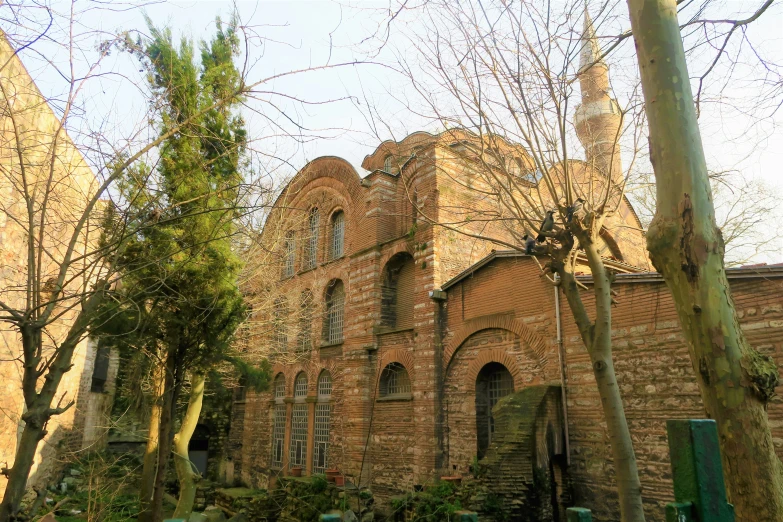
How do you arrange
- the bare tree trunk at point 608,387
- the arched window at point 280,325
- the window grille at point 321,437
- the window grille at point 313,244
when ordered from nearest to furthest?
the bare tree trunk at point 608,387
the arched window at point 280,325
the window grille at point 321,437
the window grille at point 313,244

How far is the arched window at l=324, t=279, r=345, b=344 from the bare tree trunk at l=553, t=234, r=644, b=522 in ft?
37.1

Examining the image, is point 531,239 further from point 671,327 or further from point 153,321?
point 153,321

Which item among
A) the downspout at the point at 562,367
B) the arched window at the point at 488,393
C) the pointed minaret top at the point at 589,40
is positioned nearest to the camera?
the pointed minaret top at the point at 589,40

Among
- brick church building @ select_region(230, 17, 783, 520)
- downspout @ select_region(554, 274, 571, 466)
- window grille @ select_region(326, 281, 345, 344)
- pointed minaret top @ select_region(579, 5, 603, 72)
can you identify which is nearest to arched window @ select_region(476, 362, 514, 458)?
brick church building @ select_region(230, 17, 783, 520)

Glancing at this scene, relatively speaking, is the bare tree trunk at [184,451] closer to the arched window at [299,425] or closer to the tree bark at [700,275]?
the arched window at [299,425]

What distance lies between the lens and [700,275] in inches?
126

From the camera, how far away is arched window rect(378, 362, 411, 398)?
532 inches

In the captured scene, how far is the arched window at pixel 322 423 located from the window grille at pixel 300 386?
1.02 m

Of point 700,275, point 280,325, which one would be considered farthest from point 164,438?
point 280,325

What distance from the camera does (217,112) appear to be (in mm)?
6844

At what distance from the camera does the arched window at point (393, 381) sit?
13.5 m

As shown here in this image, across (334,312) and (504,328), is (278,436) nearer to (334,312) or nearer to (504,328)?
(334,312)

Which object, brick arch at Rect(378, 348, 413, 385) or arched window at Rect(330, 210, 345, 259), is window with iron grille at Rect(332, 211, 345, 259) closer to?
arched window at Rect(330, 210, 345, 259)

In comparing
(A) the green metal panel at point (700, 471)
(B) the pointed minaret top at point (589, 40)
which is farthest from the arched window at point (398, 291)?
(A) the green metal panel at point (700, 471)
